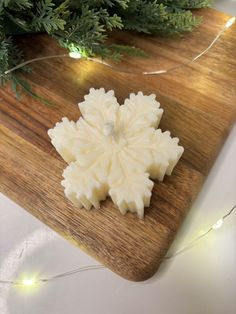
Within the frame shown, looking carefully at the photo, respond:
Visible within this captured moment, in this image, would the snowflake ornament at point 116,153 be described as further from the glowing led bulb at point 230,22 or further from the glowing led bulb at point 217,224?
the glowing led bulb at point 230,22

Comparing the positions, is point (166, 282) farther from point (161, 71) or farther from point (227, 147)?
point (161, 71)

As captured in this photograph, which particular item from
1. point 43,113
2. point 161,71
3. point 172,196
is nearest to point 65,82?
point 43,113

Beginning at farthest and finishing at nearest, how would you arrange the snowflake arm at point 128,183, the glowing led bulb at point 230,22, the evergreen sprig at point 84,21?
the glowing led bulb at point 230,22, the evergreen sprig at point 84,21, the snowflake arm at point 128,183

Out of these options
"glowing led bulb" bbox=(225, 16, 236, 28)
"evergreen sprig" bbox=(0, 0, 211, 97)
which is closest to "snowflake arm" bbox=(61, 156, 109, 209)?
"evergreen sprig" bbox=(0, 0, 211, 97)

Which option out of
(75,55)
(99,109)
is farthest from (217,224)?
(75,55)

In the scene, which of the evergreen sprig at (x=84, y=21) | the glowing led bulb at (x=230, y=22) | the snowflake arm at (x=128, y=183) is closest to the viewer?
the snowflake arm at (x=128, y=183)

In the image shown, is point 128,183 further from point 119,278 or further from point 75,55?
point 75,55

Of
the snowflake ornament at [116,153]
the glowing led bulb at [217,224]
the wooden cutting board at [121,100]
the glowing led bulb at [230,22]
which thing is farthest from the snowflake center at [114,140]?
the glowing led bulb at [230,22]
